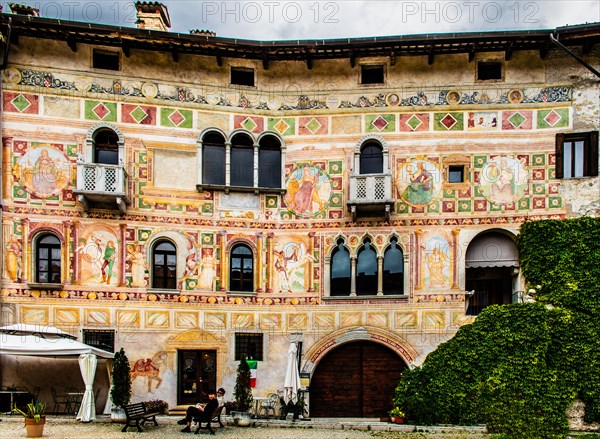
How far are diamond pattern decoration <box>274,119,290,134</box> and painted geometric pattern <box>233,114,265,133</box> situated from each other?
0.49 metres

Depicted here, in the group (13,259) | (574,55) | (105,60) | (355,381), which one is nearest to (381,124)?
(574,55)

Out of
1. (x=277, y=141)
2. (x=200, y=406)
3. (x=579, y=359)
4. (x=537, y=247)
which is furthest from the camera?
(x=277, y=141)

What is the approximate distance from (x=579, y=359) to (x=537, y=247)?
3.64 m

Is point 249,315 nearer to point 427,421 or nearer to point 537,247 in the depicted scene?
point 427,421

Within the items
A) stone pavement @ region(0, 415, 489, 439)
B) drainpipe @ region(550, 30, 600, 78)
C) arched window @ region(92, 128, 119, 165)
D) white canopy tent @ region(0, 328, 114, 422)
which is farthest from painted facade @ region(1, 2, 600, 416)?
stone pavement @ region(0, 415, 489, 439)

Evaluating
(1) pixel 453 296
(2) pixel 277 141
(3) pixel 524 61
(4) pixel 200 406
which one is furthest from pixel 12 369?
(3) pixel 524 61

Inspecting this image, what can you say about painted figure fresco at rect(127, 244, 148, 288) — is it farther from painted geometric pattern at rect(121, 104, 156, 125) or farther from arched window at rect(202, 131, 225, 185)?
painted geometric pattern at rect(121, 104, 156, 125)

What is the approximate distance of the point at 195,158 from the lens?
19516 millimetres

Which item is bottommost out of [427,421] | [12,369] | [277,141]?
[427,421]

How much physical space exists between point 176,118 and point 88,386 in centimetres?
905

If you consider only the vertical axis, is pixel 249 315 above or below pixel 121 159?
below

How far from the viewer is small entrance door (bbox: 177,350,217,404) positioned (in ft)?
61.4

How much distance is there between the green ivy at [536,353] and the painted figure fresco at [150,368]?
25.3 ft

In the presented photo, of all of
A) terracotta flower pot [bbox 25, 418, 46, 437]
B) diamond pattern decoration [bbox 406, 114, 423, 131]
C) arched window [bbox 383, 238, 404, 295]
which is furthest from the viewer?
diamond pattern decoration [bbox 406, 114, 423, 131]
